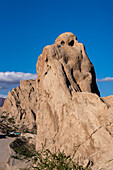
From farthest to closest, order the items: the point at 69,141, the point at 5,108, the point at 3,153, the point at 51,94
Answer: the point at 5,108, the point at 3,153, the point at 51,94, the point at 69,141

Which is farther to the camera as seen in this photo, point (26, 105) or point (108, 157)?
point (26, 105)

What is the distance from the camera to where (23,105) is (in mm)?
88312

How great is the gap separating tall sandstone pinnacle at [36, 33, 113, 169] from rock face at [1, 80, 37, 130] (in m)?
59.4

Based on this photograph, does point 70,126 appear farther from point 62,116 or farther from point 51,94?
point 51,94

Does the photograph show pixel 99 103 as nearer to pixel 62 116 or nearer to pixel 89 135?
pixel 89 135

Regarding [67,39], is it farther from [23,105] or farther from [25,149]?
[23,105]

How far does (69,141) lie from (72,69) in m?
6.10

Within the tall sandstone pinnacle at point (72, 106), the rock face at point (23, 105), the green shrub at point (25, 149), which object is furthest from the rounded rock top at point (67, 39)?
the rock face at point (23, 105)

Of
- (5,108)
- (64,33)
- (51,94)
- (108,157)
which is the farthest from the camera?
(5,108)

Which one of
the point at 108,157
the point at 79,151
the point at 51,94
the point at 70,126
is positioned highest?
the point at 51,94

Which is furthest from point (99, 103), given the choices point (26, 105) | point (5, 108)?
point (5, 108)

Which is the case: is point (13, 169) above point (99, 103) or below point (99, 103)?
below

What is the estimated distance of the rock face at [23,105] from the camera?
81688mm

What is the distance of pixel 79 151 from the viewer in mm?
13969
